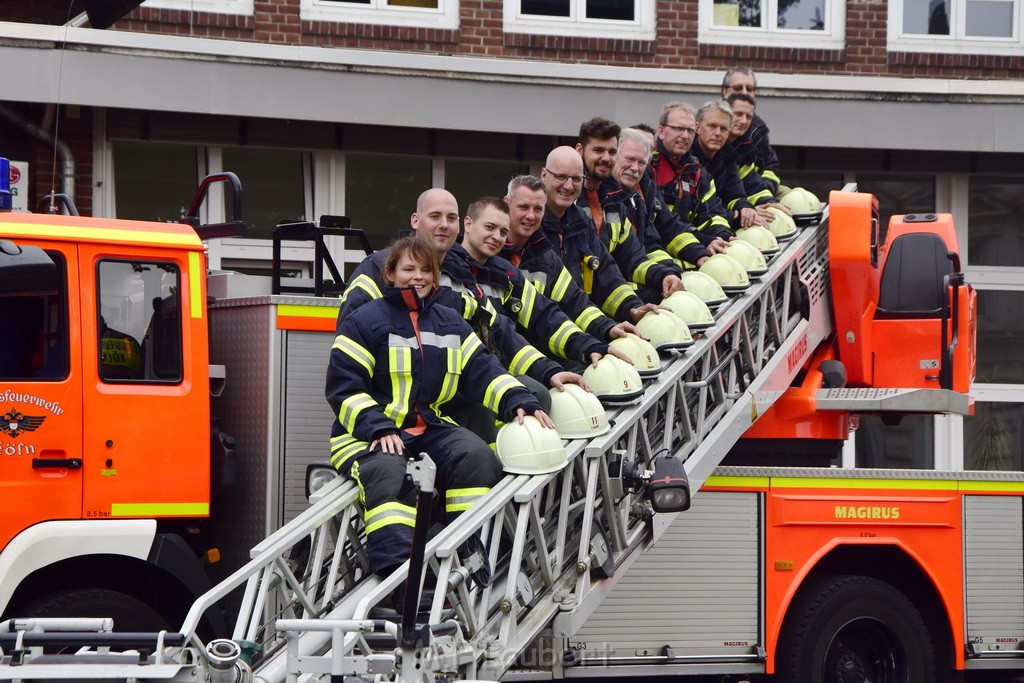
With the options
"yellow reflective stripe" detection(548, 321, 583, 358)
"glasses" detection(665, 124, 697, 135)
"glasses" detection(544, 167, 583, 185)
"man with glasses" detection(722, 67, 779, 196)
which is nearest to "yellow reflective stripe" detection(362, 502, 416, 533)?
"yellow reflective stripe" detection(548, 321, 583, 358)

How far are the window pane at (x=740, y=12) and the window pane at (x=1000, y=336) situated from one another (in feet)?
11.1

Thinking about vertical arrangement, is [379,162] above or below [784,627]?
above

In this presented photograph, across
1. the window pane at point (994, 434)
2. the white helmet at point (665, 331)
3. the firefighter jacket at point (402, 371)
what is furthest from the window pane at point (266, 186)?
the window pane at point (994, 434)

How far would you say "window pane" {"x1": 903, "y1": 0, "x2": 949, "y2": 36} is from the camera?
41.2 feet

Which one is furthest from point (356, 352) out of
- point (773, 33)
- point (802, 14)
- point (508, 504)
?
point (802, 14)

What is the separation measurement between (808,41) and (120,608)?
911cm

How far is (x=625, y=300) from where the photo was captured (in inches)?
268

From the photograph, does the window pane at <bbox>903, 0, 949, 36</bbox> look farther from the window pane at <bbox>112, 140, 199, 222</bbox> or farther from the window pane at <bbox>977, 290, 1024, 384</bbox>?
the window pane at <bbox>112, 140, 199, 222</bbox>

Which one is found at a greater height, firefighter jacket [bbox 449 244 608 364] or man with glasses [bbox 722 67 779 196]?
man with glasses [bbox 722 67 779 196]

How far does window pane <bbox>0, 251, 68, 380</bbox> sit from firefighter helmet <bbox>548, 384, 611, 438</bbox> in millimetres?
2015

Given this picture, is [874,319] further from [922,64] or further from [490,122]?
[922,64]

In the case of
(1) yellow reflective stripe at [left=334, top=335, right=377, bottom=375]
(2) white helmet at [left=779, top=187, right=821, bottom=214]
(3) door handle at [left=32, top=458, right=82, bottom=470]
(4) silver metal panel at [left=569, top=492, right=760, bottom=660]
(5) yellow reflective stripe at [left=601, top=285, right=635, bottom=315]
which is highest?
(2) white helmet at [left=779, top=187, right=821, bottom=214]

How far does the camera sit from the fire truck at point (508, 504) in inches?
193

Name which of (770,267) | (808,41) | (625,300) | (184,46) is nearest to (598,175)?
(625,300)
